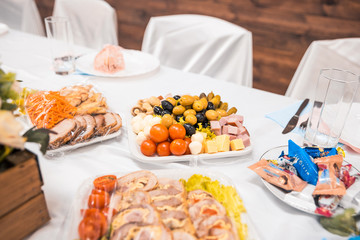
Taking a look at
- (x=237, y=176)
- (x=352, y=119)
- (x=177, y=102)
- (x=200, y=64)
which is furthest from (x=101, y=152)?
(x=200, y=64)

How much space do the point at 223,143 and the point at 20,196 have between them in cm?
68

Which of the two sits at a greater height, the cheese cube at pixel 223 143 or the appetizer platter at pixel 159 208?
the cheese cube at pixel 223 143

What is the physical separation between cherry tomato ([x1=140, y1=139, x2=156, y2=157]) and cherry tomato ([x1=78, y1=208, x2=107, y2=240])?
34 cm

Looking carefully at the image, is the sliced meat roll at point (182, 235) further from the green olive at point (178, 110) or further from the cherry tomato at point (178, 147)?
the green olive at point (178, 110)

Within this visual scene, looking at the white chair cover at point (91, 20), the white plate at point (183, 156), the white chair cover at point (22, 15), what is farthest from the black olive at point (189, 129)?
the white chair cover at point (22, 15)

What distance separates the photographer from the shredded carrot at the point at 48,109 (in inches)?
Result: 43.6

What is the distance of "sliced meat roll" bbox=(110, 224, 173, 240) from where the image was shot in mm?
688

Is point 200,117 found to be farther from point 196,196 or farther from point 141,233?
point 141,233

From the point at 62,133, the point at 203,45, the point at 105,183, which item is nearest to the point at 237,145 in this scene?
the point at 105,183

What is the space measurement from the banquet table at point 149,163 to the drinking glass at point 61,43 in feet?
0.25

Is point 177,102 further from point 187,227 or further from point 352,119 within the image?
point 352,119

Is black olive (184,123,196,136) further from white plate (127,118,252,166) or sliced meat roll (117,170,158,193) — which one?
sliced meat roll (117,170,158,193)

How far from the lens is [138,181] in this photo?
882 mm

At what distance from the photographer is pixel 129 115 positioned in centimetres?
130
